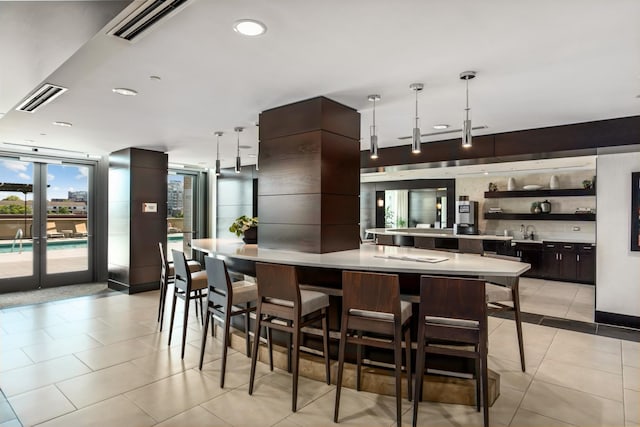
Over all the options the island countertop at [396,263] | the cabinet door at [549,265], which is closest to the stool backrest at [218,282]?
the island countertop at [396,263]

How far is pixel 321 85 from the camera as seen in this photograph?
11.0 feet

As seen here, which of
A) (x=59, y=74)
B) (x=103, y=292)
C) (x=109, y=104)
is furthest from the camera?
(x=103, y=292)

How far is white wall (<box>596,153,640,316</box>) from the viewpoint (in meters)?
4.77

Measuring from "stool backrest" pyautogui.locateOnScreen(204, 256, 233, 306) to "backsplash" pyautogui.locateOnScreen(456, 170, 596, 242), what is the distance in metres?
8.13

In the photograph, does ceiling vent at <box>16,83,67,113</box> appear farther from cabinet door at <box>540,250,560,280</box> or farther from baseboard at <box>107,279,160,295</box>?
cabinet door at <box>540,250,560,280</box>

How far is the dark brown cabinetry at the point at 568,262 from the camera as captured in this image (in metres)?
7.68

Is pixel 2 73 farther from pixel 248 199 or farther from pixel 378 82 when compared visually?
pixel 248 199

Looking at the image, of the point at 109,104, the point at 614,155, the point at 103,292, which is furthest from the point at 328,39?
the point at 103,292

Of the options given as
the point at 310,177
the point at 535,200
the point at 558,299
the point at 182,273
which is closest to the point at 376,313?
the point at 310,177

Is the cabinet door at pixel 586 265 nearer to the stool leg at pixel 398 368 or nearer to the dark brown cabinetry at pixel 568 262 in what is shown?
the dark brown cabinetry at pixel 568 262

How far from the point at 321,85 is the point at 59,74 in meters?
2.21

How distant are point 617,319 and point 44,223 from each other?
9592 millimetres

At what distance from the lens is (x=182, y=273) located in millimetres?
3984

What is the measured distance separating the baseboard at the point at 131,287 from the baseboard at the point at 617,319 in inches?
281
